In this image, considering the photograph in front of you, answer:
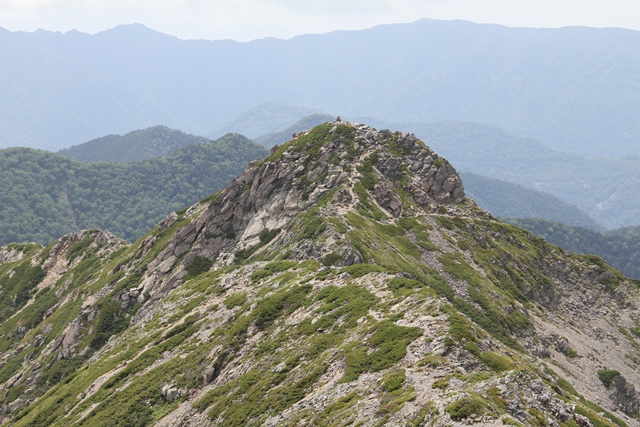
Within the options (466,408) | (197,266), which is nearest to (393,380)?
(466,408)

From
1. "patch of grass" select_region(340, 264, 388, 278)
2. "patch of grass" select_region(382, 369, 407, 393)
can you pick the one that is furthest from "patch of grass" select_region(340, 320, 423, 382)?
"patch of grass" select_region(340, 264, 388, 278)

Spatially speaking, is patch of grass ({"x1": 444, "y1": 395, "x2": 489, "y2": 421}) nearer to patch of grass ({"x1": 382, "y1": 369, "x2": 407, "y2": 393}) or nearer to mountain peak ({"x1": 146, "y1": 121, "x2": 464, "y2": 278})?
patch of grass ({"x1": 382, "y1": 369, "x2": 407, "y2": 393})

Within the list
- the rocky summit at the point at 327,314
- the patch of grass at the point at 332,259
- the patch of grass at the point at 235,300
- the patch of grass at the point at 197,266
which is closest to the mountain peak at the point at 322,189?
the rocky summit at the point at 327,314

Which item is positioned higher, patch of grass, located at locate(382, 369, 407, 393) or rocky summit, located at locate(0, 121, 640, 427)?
patch of grass, located at locate(382, 369, 407, 393)

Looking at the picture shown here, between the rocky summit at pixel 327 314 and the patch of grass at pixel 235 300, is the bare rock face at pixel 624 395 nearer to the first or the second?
the rocky summit at pixel 327 314

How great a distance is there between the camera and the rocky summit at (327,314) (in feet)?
124

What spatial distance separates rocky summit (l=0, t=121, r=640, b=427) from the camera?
37.8 meters

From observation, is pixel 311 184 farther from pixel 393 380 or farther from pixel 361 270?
pixel 393 380

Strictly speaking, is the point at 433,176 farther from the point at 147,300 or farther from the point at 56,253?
the point at 56,253

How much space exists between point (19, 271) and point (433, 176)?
11297cm

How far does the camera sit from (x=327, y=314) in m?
52.3

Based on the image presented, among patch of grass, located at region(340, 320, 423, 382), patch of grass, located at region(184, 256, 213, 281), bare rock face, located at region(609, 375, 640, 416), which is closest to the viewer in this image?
patch of grass, located at region(340, 320, 423, 382)

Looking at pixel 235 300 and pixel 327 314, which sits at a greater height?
pixel 327 314

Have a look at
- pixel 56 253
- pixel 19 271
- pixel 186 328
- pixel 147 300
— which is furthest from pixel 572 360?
pixel 19 271
